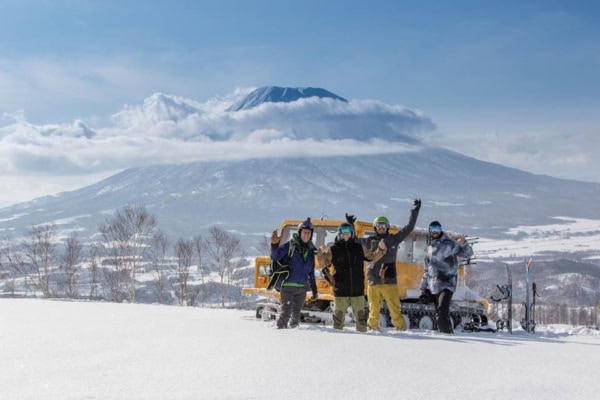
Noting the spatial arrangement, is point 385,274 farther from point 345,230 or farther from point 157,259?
point 157,259

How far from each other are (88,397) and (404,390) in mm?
2055

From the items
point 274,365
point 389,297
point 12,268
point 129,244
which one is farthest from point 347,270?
point 12,268

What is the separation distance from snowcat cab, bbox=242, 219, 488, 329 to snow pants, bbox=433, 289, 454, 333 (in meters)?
2.17

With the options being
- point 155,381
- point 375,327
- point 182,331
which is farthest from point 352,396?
point 375,327

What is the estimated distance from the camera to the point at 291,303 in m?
9.21

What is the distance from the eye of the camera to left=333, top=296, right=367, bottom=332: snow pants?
30.4 ft

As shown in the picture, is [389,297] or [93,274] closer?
[389,297]

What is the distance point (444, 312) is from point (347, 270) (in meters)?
1.50

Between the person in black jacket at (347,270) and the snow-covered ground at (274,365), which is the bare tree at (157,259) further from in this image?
the snow-covered ground at (274,365)

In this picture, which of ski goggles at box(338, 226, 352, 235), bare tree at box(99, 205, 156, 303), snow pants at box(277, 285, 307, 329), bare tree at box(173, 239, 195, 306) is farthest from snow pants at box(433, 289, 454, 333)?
bare tree at box(99, 205, 156, 303)

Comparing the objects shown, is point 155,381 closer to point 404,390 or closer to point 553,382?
point 404,390

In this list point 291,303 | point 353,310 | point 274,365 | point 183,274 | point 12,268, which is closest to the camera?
point 274,365

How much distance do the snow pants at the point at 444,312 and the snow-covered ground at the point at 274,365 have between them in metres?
1.10

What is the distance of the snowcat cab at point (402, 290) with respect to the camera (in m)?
11.8
